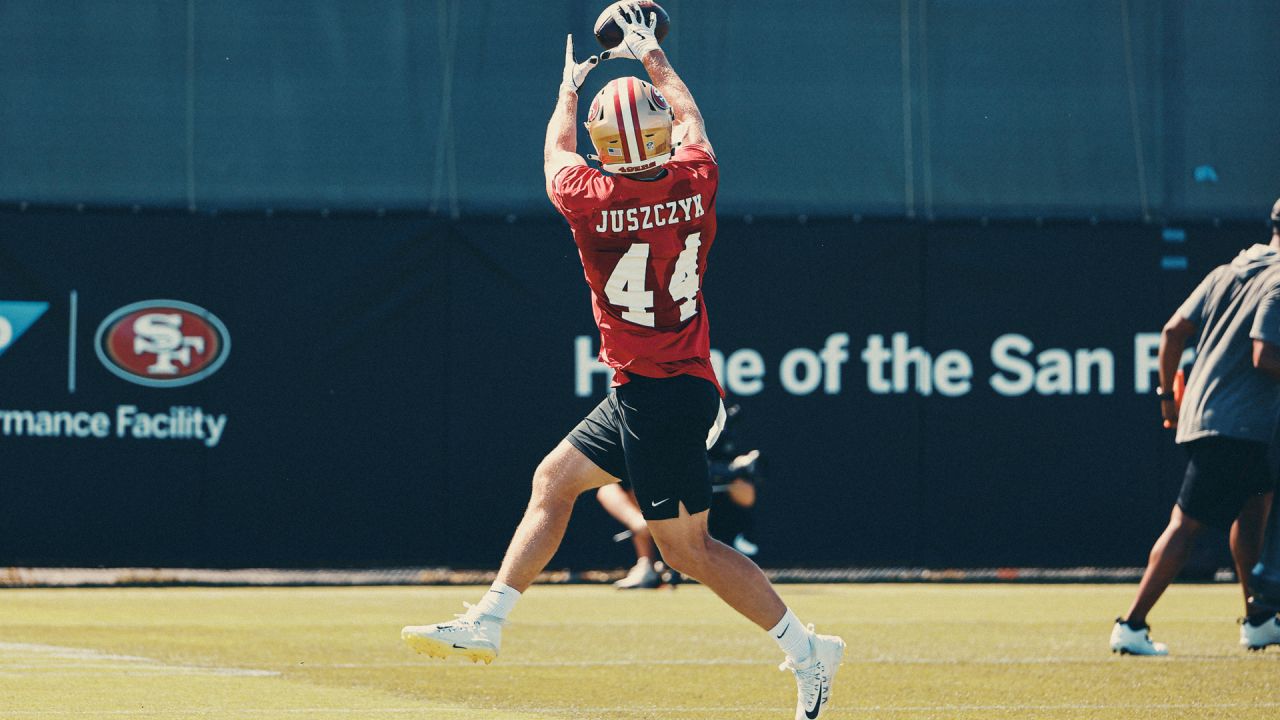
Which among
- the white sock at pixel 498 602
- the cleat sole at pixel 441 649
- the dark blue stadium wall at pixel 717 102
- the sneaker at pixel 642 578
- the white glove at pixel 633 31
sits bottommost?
the sneaker at pixel 642 578

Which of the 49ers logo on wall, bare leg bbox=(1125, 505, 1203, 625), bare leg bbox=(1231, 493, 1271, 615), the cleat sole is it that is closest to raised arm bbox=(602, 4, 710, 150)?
the cleat sole

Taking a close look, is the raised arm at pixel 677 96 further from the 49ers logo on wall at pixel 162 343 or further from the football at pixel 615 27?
the 49ers logo on wall at pixel 162 343

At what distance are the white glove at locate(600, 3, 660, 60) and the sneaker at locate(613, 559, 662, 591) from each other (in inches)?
263

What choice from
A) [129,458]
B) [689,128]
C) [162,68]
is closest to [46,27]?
[162,68]

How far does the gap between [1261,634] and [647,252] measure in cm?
417

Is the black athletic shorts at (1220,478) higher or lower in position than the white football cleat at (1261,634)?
higher

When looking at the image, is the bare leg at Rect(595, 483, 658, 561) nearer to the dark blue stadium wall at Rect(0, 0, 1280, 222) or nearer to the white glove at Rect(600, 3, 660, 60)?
the dark blue stadium wall at Rect(0, 0, 1280, 222)

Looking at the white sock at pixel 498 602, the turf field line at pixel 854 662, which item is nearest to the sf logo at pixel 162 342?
the turf field line at pixel 854 662

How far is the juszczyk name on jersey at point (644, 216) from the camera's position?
6.07 meters

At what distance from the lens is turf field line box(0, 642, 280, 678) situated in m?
8.06

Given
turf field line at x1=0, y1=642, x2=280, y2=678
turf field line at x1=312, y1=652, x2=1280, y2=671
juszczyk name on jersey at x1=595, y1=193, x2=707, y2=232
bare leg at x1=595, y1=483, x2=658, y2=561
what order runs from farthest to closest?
bare leg at x1=595, y1=483, x2=658, y2=561
turf field line at x1=312, y1=652, x2=1280, y2=671
turf field line at x1=0, y1=642, x2=280, y2=678
juszczyk name on jersey at x1=595, y1=193, x2=707, y2=232

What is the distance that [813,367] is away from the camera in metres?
14.4

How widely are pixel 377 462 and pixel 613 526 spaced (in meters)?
1.84

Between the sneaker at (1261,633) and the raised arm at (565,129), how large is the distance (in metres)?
4.26
